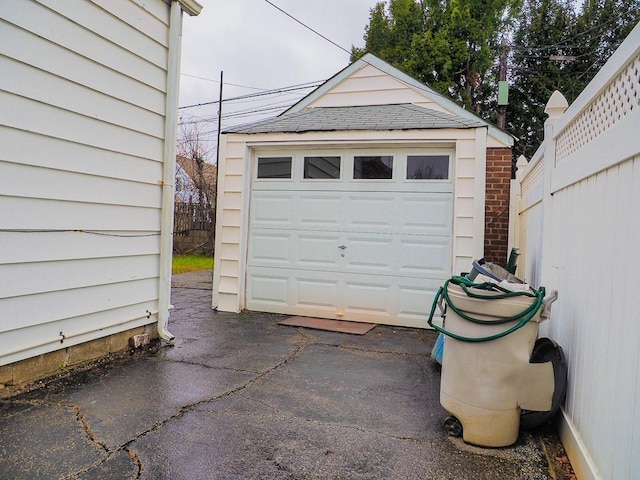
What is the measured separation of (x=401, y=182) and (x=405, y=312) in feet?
5.71

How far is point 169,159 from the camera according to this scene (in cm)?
470

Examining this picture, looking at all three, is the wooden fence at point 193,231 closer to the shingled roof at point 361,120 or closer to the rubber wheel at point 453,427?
the shingled roof at point 361,120

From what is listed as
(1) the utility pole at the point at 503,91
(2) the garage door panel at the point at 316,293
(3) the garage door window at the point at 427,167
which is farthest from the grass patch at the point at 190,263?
(1) the utility pole at the point at 503,91

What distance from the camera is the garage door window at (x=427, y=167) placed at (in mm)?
5793

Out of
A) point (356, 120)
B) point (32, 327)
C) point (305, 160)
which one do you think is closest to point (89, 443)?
point (32, 327)

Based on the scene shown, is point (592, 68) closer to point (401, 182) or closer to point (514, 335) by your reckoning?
point (401, 182)

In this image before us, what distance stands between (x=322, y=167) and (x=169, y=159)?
2268 mm

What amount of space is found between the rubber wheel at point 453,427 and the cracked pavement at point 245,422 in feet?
0.21

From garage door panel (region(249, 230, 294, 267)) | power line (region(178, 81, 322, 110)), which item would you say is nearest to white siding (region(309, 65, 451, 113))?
garage door panel (region(249, 230, 294, 267))

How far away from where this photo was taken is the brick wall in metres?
5.78

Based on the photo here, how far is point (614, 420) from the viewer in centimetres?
182

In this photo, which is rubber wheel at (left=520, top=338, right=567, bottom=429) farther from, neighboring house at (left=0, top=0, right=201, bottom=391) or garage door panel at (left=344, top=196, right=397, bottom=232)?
neighboring house at (left=0, top=0, right=201, bottom=391)

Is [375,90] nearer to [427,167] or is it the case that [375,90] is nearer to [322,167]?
[322,167]

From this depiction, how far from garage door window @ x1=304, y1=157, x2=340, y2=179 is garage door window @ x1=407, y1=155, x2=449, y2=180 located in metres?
1.01
